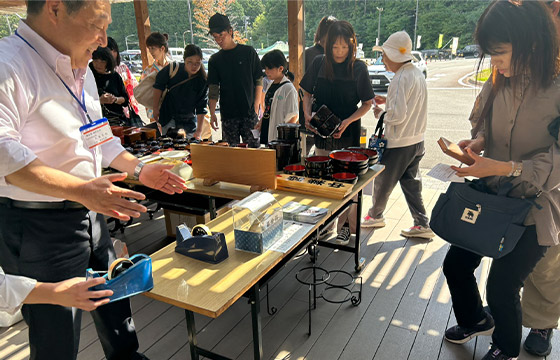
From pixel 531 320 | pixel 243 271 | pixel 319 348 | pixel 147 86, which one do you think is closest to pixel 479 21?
pixel 243 271

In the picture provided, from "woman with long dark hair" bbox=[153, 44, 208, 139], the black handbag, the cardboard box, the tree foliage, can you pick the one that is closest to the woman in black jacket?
"woman with long dark hair" bbox=[153, 44, 208, 139]

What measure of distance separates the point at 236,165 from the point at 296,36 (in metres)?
2.33

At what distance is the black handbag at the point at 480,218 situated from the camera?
1.46 m

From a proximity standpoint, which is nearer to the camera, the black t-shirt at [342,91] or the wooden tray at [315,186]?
the wooden tray at [315,186]

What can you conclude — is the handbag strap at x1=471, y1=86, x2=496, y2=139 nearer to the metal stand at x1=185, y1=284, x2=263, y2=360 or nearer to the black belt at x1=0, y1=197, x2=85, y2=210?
the metal stand at x1=185, y1=284, x2=263, y2=360

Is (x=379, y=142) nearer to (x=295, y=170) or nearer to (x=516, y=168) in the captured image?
(x=295, y=170)

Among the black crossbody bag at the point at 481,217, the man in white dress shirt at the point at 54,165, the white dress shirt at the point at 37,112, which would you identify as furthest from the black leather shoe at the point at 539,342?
the white dress shirt at the point at 37,112

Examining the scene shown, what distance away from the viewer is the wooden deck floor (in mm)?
1924

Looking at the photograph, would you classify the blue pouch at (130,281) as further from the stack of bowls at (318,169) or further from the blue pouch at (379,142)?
the blue pouch at (379,142)

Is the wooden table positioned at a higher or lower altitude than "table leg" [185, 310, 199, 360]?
higher

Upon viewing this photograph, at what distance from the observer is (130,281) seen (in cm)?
104

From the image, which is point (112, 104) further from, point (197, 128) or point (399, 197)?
point (399, 197)

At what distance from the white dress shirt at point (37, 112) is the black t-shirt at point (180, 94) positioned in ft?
8.04

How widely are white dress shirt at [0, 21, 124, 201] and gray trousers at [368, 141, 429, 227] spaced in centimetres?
218
